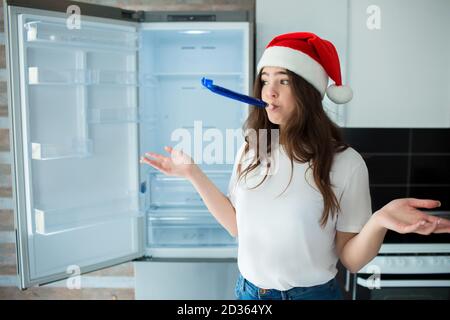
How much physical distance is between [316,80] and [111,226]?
0.85 meters

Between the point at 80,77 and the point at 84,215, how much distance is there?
39 cm

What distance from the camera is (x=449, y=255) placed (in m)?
1.28

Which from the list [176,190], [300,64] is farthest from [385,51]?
[176,190]

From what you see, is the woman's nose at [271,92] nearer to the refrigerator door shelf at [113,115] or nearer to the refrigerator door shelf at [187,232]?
the refrigerator door shelf at [113,115]

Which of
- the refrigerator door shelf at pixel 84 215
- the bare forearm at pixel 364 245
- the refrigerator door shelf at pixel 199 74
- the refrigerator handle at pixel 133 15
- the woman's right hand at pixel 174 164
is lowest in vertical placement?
the refrigerator door shelf at pixel 84 215

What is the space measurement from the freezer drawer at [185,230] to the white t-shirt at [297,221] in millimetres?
680

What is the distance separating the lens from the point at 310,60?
70 centimetres

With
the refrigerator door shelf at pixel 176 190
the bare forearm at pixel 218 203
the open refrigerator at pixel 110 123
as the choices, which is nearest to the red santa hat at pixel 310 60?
the bare forearm at pixel 218 203

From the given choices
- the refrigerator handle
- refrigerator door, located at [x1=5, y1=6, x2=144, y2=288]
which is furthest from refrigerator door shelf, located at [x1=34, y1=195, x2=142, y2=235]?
the refrigerator handle

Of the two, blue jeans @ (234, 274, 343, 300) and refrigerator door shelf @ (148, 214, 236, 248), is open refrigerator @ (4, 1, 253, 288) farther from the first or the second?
blue jeans @ (234, 274, 343, 300)

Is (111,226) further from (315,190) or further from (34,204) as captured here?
(315,190)

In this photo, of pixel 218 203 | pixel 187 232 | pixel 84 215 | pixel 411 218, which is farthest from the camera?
pixel 187 232

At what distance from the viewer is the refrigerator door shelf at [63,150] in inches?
40.7

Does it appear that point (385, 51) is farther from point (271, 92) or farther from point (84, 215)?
point (84, 215)
